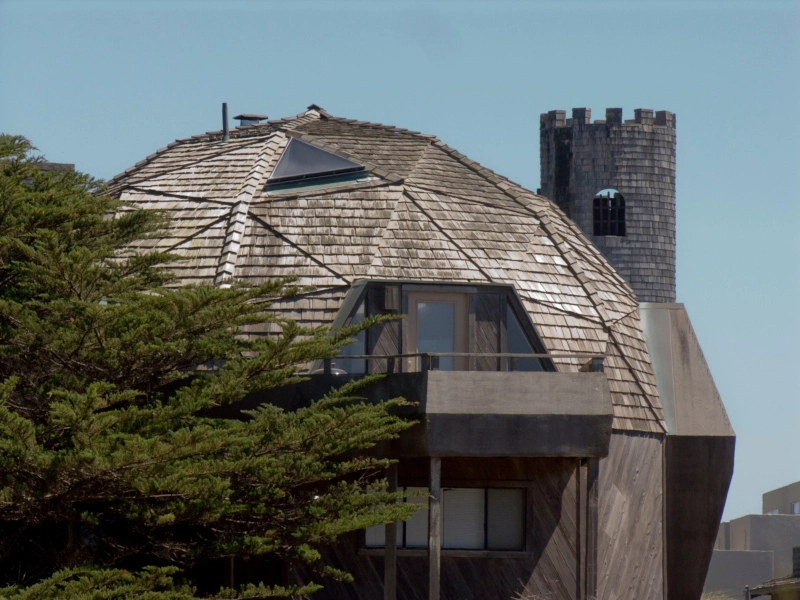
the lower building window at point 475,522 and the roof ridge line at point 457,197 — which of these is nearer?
the lower building window at point 475,522

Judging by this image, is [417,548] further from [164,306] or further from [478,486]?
[164,306]

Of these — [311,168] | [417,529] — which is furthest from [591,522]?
[311,168]

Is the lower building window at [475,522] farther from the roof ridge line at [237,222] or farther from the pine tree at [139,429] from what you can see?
the roof ridge line at [237,222]

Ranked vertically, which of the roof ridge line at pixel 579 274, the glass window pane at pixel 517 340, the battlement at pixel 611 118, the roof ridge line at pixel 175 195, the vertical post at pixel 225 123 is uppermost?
the battlement at pixel 611 118

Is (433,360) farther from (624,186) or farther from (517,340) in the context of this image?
(624,186)

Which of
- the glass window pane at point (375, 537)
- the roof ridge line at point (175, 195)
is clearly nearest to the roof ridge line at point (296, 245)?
the roof ridge line at point (175, 195)

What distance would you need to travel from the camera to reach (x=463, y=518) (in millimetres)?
19844

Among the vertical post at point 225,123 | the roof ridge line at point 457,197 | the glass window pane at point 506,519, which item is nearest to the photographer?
the glass window pane at point 506,519

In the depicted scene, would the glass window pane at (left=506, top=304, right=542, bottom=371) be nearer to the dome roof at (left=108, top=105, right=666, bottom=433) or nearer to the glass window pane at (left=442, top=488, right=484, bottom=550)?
the dome roof at (left=108, top=105, right=666, bottom=433)

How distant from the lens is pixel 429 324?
20.9 metres

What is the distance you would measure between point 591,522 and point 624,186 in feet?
112

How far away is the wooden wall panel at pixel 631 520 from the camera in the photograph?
2119 cm

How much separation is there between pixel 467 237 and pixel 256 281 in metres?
3.55

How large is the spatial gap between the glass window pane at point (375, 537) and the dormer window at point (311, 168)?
6466 mm
